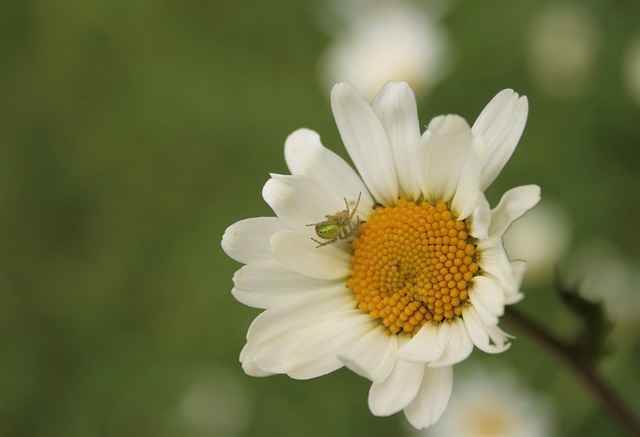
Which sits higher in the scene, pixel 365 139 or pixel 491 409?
pixel 365 139

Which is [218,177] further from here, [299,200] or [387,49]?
[299,200]

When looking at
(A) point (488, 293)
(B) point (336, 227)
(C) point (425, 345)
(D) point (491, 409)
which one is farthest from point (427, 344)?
(D) point (491, 409)

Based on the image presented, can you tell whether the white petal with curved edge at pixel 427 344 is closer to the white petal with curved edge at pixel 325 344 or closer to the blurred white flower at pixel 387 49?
the white petal with curved edge at pixel 325 344

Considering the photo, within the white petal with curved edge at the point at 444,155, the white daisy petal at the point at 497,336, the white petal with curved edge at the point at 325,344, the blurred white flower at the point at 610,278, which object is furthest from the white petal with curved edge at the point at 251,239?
the blurred white flower at the point at 610,278

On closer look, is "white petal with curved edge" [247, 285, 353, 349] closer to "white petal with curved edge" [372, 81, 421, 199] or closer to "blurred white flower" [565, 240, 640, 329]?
"white petal with curved edge" [372, 81, 421, 199]

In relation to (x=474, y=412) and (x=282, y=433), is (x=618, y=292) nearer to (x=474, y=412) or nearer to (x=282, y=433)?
(x=474, y=412)

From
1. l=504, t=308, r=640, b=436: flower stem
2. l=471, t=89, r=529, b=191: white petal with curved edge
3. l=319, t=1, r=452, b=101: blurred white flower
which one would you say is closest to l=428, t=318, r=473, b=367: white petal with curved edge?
l=504, t=308, r=640, b=436: flower stem

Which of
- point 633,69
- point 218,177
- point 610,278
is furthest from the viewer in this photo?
point 218,177
